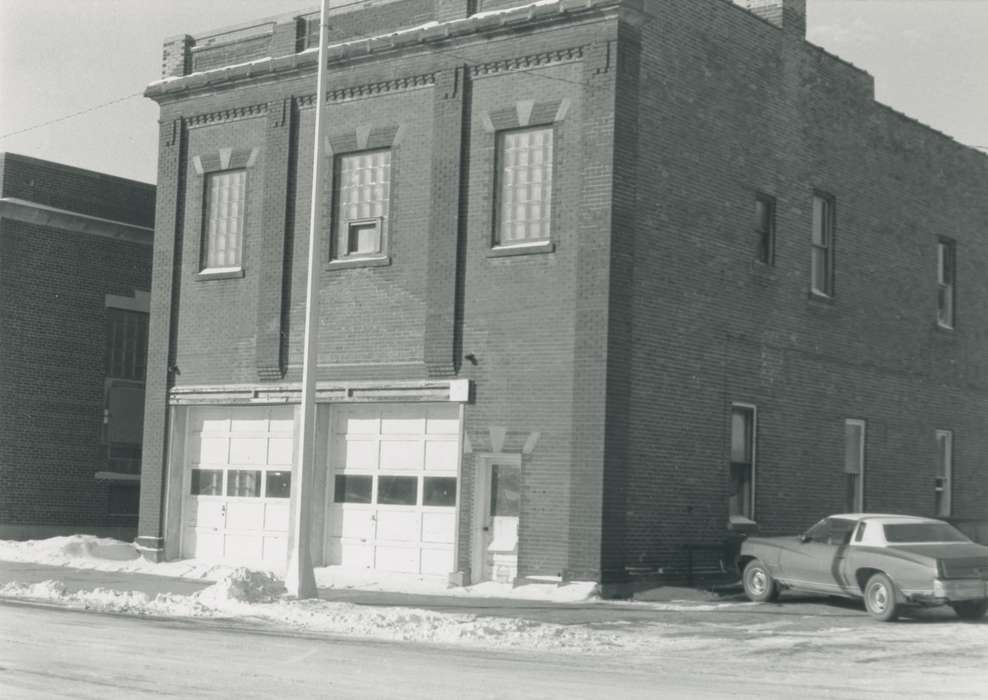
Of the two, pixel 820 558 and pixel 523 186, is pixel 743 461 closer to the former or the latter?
pixel 820 558

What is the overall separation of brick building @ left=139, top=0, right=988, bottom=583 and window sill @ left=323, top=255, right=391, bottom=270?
0.05 m

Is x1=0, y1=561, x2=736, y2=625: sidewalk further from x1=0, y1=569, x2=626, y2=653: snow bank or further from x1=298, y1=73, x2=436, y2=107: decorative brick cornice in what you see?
x1=298, y1=73, x2=436, y2=107: decorative brick cornice

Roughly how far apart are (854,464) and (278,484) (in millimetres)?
11789

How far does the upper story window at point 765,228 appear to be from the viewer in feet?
86.9

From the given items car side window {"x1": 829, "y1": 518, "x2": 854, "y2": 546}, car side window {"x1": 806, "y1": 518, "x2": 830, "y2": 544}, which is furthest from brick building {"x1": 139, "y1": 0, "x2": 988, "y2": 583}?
car side window {"x1": 829, "y1": 518, "x2": 854, "y2": 546}

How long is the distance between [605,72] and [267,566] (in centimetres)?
1141

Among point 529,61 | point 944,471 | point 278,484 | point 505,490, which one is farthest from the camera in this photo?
point 944,471

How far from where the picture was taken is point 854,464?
2884 centimetres

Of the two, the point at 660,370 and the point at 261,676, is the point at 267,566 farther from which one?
the point at 261,676

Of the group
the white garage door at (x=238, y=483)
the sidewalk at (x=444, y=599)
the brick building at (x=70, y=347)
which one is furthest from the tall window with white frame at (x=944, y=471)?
the brick building at (x=70, y=347)

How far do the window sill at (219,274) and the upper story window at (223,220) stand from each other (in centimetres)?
16

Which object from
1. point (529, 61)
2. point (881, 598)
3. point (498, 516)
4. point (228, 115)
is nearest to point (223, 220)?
point (228, 115)

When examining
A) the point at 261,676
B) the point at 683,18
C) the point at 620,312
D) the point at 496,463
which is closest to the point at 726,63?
the point at 683,18

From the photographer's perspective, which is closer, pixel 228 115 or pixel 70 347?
pixel 228 115
